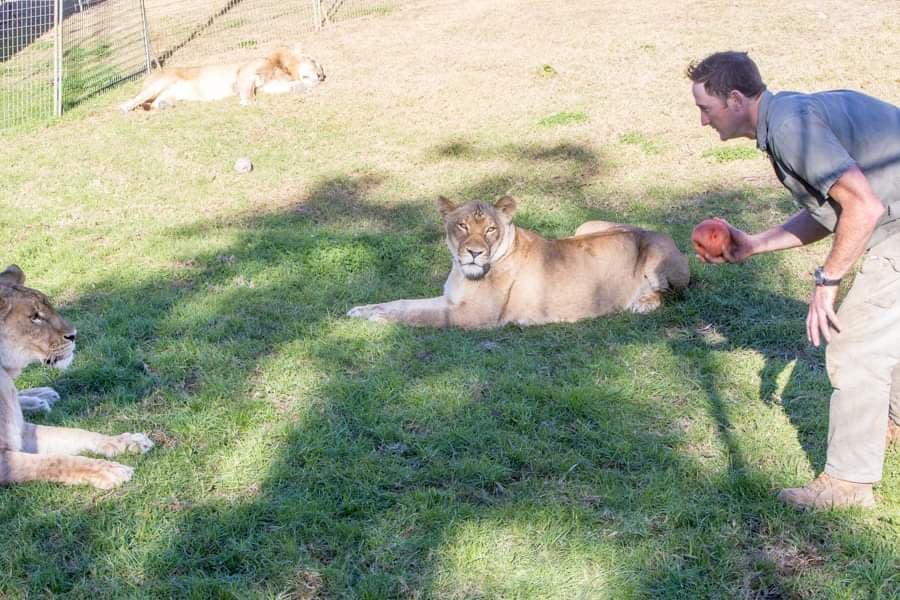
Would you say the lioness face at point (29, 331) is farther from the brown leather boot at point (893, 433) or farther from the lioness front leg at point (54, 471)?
the brown leather boot at point (893, 433)

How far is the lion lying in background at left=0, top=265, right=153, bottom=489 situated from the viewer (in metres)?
4.49

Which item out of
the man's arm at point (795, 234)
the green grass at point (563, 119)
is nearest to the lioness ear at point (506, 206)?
the man's arm at point (795, 234)

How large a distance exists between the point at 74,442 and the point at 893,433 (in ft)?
14.2

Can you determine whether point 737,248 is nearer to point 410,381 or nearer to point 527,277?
point 410,381

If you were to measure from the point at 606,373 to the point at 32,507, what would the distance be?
335 cm

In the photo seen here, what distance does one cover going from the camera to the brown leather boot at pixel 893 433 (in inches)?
182

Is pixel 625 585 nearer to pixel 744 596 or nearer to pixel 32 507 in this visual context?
pixel 744 596

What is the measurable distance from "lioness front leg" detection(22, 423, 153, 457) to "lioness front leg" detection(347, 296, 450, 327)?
2.24 m

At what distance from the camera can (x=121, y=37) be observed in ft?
61.2

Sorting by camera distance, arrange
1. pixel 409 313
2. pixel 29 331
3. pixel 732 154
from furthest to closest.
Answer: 1. pixel 732 154
2. pixel 409 313
3. pixel 29 331

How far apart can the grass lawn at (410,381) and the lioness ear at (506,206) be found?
948 millimetres

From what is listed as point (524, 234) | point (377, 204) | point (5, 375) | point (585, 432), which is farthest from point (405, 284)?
point (5, 375)

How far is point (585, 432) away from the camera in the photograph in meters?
4.91

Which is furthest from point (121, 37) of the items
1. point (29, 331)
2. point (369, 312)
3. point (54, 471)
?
point (54, 471)
